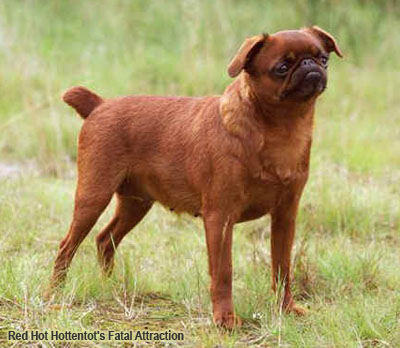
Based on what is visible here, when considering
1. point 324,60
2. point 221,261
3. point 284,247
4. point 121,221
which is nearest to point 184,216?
point 121,221

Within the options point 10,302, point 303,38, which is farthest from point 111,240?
point 303,38

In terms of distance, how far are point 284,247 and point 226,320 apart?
0.54m

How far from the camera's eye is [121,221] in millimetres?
4969

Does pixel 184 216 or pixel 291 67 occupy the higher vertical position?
pixel 291 67

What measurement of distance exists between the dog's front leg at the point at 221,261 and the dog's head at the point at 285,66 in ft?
2.12

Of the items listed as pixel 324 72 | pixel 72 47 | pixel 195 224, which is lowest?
pixel 195 224

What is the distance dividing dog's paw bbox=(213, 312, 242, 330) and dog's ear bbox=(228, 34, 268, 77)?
1155mm

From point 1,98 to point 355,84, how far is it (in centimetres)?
398

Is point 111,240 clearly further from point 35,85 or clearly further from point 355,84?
point 355,84

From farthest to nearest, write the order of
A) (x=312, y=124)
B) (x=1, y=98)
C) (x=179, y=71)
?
(x=179, y=71), (x=1, y=98), (x=312, y=124)

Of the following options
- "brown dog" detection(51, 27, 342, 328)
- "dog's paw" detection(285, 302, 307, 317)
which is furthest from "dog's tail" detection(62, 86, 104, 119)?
"dog's paw" detection(285, 302, 307, 317)

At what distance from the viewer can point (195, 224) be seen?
622 cm

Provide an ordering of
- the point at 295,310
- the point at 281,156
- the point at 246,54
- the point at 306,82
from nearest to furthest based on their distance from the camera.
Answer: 1. the point at 306,82
2. the point at 246,54
3. the point at 281,156
4. the point at 295,310

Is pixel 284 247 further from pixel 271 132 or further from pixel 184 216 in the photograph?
pixel 184 216
